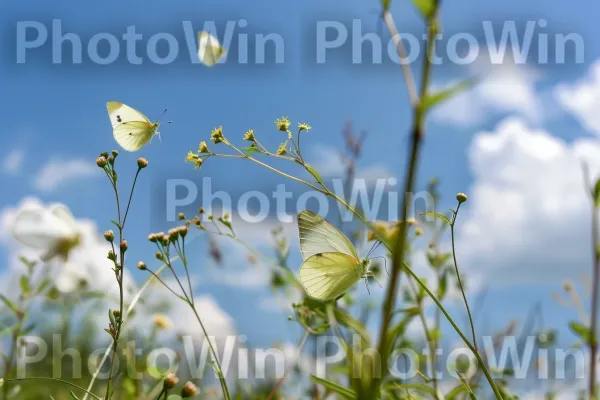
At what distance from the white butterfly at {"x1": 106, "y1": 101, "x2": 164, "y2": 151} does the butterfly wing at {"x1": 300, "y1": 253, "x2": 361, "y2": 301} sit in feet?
2.54

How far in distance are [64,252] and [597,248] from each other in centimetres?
140

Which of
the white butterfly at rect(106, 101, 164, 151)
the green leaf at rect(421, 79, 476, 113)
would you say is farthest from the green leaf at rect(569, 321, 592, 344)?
the white butterfly at rect(106, 101, 164, 151)

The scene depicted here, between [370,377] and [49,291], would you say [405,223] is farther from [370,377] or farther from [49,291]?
[49,291]

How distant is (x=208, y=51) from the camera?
1.68m

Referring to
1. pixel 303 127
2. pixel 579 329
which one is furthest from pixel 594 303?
pixel 303 127

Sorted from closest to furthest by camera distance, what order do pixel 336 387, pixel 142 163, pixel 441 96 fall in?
1. pixel 441 96
2. pixel 336 387
3. pixel 142 163

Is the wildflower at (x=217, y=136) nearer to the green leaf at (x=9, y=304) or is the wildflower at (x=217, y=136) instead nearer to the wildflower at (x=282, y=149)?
the wildflower at (x=282, y=149)

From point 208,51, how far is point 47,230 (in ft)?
2.09

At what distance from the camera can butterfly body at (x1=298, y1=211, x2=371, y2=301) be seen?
3.27 feet

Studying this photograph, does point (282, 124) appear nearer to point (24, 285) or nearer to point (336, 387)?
point (336, 387)

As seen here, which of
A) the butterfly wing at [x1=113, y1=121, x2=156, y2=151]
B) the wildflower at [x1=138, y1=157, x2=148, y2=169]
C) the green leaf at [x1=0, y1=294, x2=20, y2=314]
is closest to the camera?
the wildflower at [x1=138, y1=157, x2=148, y2=169]

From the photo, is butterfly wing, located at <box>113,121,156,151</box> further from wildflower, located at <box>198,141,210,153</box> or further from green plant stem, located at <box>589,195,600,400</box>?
green plant stem, located at <box>589,195,600,400</box>

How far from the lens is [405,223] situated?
0.35 metres

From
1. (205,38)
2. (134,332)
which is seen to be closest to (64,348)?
(134,332)
